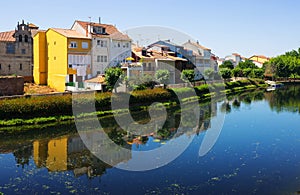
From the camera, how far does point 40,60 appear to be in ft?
139

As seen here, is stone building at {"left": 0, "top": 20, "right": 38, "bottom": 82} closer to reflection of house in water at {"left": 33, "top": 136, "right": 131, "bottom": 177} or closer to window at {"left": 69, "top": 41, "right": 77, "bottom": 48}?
window at {"left": 69, "top": 41, "right": 77, "bottom": 48}

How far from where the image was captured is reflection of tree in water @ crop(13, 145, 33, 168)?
17703 millimetres

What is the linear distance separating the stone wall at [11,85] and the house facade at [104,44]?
39.0 feet

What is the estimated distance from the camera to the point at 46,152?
64.9ft

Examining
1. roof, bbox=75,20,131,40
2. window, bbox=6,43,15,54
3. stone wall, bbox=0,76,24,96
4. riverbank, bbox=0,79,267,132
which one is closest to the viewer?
riverbank, bbox=0,79,267,132

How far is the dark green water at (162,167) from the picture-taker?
46.1 feet

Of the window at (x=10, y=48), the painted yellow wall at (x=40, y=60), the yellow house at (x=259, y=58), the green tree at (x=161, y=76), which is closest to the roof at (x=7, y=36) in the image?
the window at (x=10, y=48)

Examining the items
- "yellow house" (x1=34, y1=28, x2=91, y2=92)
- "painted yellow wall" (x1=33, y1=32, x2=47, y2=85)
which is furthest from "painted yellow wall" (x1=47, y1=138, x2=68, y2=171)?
"painted yellow wall" (x1=33, y1=32, x2=47, y2=85)

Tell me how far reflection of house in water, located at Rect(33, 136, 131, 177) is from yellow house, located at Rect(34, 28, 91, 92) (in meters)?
16.0

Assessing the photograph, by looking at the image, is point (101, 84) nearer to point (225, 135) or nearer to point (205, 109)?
point (205, 109)

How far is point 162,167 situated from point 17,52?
32.6 metres

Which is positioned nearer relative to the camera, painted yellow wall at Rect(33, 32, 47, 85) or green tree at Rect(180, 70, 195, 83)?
painted yellow wall at Rect(33, 32, 47, 85)

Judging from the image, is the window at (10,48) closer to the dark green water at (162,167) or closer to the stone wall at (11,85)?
the stone wall at (11,85)

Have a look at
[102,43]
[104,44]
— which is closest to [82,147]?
[102,43]
